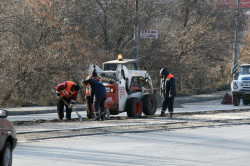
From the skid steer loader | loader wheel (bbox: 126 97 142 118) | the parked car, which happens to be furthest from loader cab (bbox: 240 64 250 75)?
the parked car

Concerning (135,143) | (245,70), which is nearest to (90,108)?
(135,143)

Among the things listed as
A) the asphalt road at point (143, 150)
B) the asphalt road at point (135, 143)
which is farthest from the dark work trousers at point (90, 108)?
the asphalt road at point (143, 150)

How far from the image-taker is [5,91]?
80.1 ft

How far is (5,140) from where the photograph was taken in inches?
289

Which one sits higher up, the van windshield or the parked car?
the van windshield

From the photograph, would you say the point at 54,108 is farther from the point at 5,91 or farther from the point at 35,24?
the point at 35,24

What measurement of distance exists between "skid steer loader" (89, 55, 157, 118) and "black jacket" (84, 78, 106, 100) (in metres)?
1.05

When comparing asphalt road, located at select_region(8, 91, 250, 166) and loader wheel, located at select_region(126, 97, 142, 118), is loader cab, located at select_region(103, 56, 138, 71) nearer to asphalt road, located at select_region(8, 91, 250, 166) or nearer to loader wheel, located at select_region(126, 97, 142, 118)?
loader wheel, located at select_region(126, 97, 142, 118)

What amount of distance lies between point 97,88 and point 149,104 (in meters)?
→ 3.15

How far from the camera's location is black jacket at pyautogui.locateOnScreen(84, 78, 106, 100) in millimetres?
16500

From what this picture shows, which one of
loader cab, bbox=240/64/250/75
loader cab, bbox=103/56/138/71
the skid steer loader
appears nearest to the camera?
the skid steer loader

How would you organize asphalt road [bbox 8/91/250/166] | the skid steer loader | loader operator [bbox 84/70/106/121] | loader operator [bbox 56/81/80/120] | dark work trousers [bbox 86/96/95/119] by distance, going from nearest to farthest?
asphalt road [bbox 8/91/250/166], loader operator [bbox 84/70/106/121], loader operator [bbox 56/81/80/120], dark work trousers [bbox 86/96/95/119], the skid steer loader

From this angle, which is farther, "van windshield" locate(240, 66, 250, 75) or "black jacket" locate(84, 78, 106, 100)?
"van windshield" locate(240, 66, 250, 75)

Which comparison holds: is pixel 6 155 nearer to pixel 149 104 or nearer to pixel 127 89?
pixel 127 89
